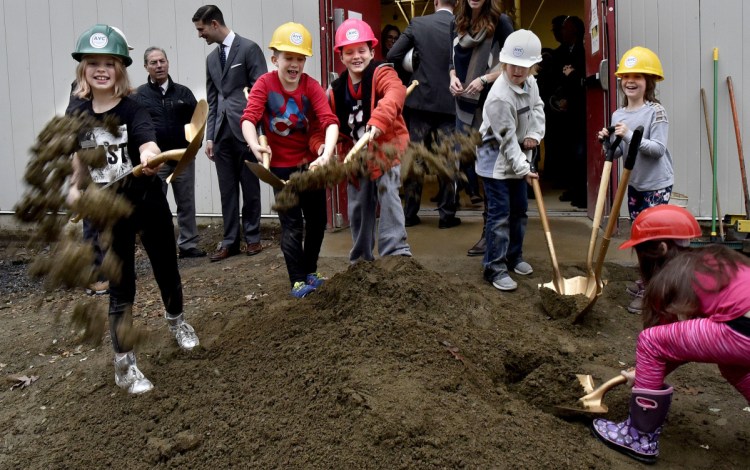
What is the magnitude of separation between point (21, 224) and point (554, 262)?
3.36 m

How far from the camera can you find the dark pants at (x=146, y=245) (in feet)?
13.3

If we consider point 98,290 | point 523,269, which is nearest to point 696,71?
point 523,269

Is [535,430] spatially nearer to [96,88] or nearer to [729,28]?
[96,88]

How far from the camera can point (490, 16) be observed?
6.12 m

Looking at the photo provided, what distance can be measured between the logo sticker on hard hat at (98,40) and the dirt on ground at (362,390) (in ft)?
3.64

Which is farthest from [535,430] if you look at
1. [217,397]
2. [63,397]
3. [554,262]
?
[63,397]

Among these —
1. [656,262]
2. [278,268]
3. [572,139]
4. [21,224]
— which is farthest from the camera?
[572,139]

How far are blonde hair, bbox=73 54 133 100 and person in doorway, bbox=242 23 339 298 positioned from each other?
40.4 inches

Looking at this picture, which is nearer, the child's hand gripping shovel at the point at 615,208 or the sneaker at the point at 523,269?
the child's hand gripping shovel at the point at 615,208

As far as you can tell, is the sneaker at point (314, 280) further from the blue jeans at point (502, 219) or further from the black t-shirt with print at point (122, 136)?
the black t-shirt with print at point (122, 136)

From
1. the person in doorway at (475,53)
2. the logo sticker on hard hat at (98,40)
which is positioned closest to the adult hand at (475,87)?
the person in doorway at (475,53)

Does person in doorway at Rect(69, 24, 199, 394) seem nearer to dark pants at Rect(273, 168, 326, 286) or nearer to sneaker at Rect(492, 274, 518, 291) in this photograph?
dark pants at Rect(273, 168, 326, 286)

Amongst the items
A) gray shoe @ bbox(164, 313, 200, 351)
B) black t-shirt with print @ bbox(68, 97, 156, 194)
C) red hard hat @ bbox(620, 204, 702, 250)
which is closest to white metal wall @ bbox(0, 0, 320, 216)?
gray shoe @ bbox(164, 313, 200, 351)

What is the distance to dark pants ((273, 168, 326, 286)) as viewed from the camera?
5.21 metres
